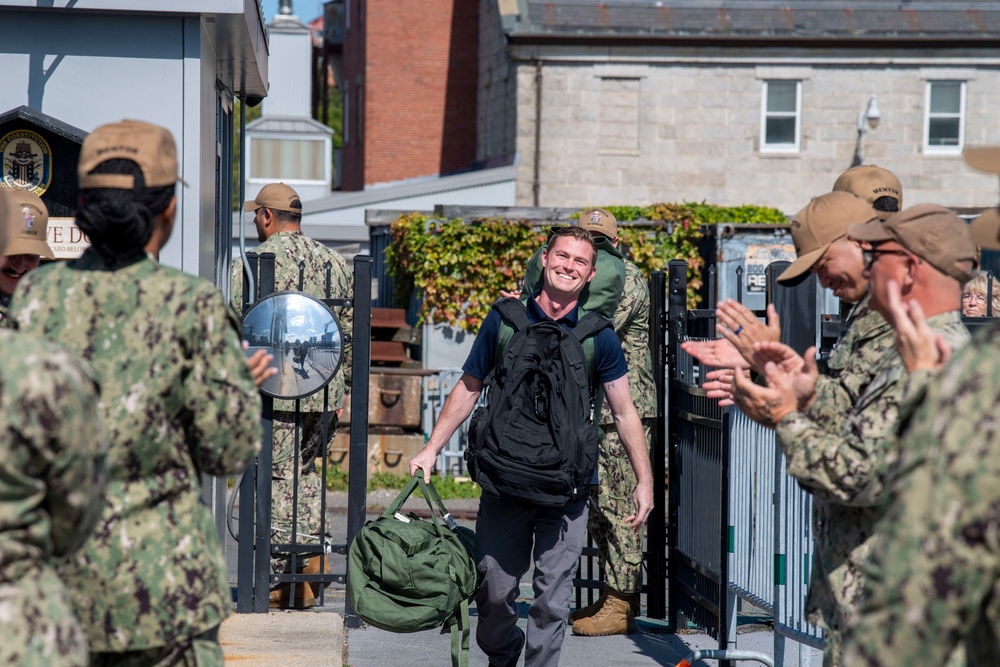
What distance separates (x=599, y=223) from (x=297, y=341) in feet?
7.06

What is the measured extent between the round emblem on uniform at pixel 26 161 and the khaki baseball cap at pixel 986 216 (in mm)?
4057

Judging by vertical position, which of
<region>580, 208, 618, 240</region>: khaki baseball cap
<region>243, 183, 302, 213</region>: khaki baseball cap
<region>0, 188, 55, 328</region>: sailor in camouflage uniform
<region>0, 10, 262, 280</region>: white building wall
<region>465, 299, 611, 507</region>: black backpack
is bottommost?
<region>465, 299, 611, 507</region>: black backpack

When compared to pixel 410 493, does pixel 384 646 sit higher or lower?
lower

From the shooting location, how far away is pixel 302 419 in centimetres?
716

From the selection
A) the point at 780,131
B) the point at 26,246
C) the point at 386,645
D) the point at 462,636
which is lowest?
the point at 386,645

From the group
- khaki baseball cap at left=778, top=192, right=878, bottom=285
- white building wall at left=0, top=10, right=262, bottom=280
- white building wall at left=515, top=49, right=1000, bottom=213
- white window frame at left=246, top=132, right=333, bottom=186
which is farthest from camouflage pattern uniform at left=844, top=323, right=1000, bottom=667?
white window frame at left=246, top=132, right=333, bottom=186

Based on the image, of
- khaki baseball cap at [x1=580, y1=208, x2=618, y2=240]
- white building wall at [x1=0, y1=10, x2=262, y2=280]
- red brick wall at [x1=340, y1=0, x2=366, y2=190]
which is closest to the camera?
white building wall at [x1=0, y1=10, x2=262, y2=280]

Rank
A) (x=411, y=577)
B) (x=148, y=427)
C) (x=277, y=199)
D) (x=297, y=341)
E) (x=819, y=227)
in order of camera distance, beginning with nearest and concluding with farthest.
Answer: (x=148, y=427) < (x=819, y=227) < (x=411, y=577) < (x=297, y=341) < (x=277, y=199)

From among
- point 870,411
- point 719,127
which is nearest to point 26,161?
point 870,411

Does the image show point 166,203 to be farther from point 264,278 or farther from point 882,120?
point 882,120

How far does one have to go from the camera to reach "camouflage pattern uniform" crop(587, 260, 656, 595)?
6.78 meters

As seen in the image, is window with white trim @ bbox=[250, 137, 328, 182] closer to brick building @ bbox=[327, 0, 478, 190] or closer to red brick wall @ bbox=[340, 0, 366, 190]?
brick building @ bbox=[327, 0, 478, 190]

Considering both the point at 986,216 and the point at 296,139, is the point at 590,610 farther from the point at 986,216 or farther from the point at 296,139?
the point at 296,139

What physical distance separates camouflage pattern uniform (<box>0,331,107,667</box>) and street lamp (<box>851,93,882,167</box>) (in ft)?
75.9
